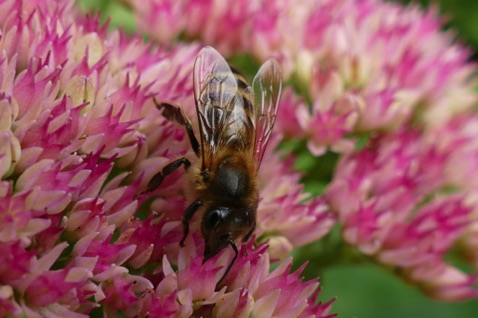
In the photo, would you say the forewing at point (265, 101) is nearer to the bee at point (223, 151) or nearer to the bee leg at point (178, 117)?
the bee at point (223, 151)

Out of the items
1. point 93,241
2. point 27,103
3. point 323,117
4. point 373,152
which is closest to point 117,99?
point 27,103

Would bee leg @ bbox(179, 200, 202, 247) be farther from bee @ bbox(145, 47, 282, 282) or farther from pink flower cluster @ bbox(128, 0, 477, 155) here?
pink flower cluster @ bbox(128, 0, 477, 155)

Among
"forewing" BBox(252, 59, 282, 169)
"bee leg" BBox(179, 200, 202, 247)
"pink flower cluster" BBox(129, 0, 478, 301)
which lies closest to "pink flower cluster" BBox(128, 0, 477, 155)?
"pink flower cluster" BBox(129, 0, 478, 301)

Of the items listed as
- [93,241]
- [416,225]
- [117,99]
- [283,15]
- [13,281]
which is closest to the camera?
[13,281]

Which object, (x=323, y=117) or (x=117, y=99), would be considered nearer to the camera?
(x=117, y=99)

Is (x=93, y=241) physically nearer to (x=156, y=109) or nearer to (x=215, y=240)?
(x=215, y=240)

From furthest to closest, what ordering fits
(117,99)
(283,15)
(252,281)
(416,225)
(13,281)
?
(283,15)
(416,225)
(117,99)
(252,281)
(13,281)
